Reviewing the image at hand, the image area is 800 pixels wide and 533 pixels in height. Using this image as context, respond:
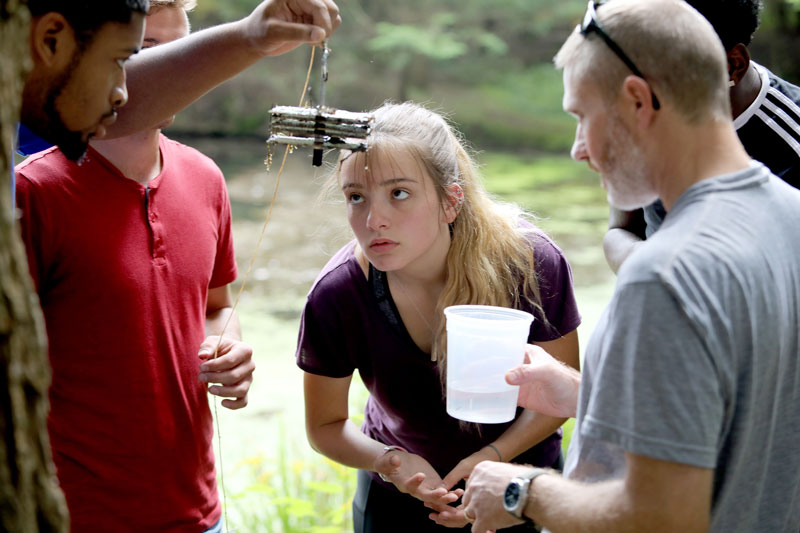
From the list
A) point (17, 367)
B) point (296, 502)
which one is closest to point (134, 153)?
point (17, 367)

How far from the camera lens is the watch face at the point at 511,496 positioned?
140 centimetres

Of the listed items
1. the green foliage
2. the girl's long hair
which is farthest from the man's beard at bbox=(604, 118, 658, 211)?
the green foliage

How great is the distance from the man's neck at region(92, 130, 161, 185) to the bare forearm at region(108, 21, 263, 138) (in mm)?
212

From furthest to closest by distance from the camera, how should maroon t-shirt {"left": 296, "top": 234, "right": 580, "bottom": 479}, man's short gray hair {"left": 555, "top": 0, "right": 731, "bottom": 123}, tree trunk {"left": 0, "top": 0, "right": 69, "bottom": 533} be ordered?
maroon t-shirt {"left": 296, "top": 234, "right": 580, "bottom": 479} → man's short gray hair {"left": 555, "top": 0, "right": 731, "bottom": 123} → tree trunk {"left": 0, "top": 0, "right": 69, "bottom": 533}

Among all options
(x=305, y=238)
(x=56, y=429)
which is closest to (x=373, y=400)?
(x=56, y=429)

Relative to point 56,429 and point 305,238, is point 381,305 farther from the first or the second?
point 305,238

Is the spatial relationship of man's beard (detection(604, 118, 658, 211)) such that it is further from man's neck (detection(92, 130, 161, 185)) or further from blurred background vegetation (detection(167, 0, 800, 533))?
blurred background vegetation (detection(167, 0, 800, 533))

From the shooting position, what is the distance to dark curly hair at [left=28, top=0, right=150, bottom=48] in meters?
1.29

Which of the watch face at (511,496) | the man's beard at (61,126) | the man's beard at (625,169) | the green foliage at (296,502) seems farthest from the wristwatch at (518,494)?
the green foliage at (296,502)

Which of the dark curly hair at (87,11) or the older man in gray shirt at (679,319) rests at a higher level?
the dark curly hair at (87,11)

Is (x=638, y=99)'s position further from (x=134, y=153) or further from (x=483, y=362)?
(x=134, y=153)

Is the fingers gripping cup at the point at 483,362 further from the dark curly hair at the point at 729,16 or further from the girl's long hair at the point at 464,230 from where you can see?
the dark curly hair at the point at 729,16

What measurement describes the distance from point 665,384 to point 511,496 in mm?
415

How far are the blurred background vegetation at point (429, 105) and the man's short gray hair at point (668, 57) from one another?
478 cm
